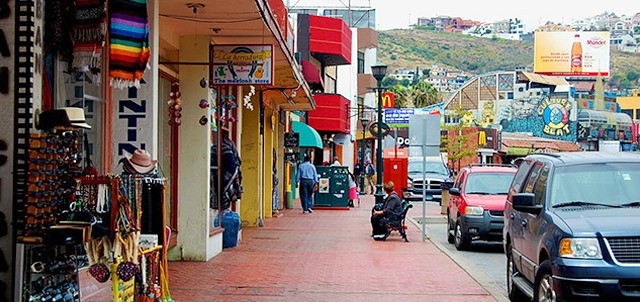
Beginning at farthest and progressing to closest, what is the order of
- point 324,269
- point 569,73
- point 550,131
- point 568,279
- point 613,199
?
point 569,73 < point 550,131 < point 324,269 < point 613,199 < point 568,279

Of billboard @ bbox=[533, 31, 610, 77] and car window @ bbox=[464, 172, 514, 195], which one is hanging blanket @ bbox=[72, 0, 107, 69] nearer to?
car window @ bbox=[464, 172, 514, 195]

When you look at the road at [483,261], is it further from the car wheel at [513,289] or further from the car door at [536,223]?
the car door at [536,223]

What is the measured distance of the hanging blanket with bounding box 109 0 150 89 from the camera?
8.64 metres

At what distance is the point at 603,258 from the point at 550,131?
244ft

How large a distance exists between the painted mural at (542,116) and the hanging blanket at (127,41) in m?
75.1

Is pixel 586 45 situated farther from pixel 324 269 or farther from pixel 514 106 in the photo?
pixel 324 269

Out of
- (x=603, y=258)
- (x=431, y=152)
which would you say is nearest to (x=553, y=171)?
(x=603, y=258)

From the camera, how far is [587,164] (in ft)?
34.1

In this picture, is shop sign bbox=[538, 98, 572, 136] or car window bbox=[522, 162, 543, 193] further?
shop sign bbox=[538, 98, 572, 136]

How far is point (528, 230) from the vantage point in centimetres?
1045

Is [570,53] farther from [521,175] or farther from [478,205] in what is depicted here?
[521,175]

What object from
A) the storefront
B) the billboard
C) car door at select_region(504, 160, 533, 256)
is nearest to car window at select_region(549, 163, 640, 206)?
car door at select_region(504, 160, 533, 256)

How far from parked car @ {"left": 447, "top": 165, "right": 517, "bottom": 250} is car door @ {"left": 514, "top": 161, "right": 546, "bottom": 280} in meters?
6.56

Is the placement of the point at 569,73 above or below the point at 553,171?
above
